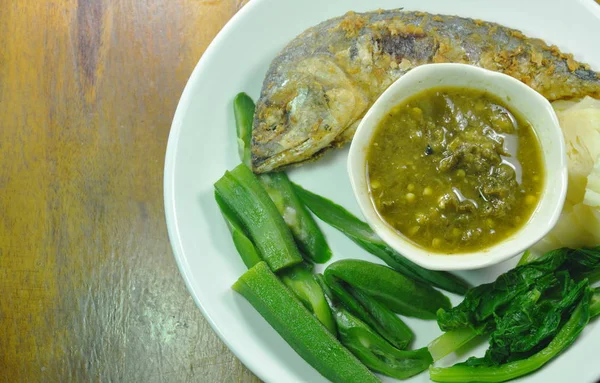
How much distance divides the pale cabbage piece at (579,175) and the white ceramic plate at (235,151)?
26 cm

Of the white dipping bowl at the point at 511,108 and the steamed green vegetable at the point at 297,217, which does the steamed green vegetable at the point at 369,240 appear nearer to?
the steamed green vegetable at the point at 297,217

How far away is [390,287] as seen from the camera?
2502 millimetres

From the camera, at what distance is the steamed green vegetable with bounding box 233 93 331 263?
2.60m

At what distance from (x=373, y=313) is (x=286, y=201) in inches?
26.8

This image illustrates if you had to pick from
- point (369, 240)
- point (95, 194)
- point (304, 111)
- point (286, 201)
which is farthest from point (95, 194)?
point (369, 240)

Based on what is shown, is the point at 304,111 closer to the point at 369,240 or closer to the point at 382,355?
the point at 369,240

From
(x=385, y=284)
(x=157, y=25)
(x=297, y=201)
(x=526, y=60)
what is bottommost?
(x=385, y=284)

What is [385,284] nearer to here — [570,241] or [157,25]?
[570,241]

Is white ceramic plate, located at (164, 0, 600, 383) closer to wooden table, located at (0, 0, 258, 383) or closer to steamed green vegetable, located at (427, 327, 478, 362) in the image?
steamed green vegetable, located at (427, 327, 478, 362)

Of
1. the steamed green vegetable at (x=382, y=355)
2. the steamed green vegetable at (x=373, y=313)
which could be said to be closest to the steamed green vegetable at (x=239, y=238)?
the steamed green vegetable at (x=373, y=313)

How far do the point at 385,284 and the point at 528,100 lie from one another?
1020 millimetres

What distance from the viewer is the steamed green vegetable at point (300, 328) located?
2394 mm

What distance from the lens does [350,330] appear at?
247 centimetres

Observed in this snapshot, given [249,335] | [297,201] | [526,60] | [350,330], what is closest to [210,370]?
[249,335]
